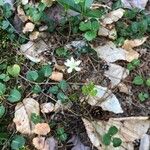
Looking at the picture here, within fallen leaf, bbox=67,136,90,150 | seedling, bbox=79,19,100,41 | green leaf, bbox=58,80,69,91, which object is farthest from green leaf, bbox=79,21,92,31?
fallen leaf, bbox=67,136,90,150

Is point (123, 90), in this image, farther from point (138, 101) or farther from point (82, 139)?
point (82, 139)

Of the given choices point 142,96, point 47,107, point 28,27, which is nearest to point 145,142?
point 142,96

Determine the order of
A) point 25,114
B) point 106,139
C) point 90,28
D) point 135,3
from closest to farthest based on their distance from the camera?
point 106,139
point 25,114
point 90,28
point 135,3

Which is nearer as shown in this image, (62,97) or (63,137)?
(63,137)

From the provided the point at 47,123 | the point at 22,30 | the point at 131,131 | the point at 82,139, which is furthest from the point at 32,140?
the point at 22,30

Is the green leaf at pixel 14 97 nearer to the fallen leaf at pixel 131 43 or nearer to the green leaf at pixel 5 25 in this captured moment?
the green leaf at pixel 5 25

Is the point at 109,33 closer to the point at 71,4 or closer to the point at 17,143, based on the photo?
the point at 71,4
